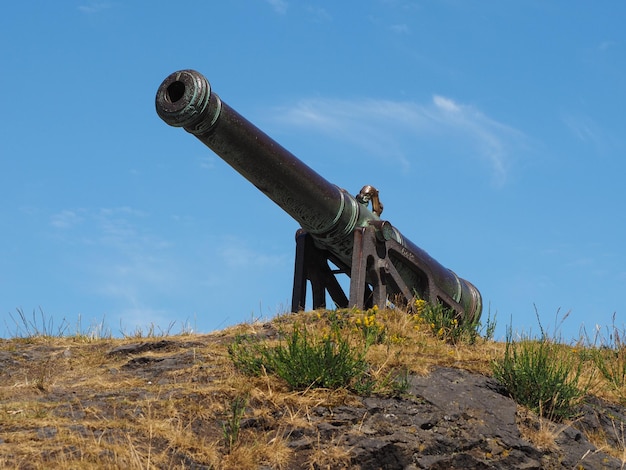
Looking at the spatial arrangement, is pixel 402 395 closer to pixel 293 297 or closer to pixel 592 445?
pixel 592 445

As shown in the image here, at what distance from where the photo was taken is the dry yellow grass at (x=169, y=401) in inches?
287

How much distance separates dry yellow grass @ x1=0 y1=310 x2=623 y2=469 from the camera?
7.30 meters

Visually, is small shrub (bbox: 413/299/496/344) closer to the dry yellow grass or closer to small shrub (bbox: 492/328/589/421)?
the dry yellow grass

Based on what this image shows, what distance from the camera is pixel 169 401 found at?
8.26 meters

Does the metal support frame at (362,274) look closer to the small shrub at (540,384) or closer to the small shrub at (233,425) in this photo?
the small shrub at (540,384)

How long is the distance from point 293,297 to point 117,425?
5462 mm

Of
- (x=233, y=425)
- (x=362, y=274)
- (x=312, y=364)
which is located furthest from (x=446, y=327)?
(x=233, y=425)

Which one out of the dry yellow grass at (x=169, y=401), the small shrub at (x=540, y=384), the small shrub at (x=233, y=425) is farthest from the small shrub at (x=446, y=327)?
the small shrub at (x=233, y=425)

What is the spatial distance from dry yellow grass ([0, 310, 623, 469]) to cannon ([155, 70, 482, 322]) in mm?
1441

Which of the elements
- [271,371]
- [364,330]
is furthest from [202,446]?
[364,330]

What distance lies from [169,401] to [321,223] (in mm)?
4371

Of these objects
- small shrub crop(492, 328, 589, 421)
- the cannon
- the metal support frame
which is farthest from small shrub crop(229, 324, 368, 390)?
the metal support frame

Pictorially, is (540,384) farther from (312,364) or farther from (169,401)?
(169,401)

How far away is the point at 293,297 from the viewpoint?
1301cm
